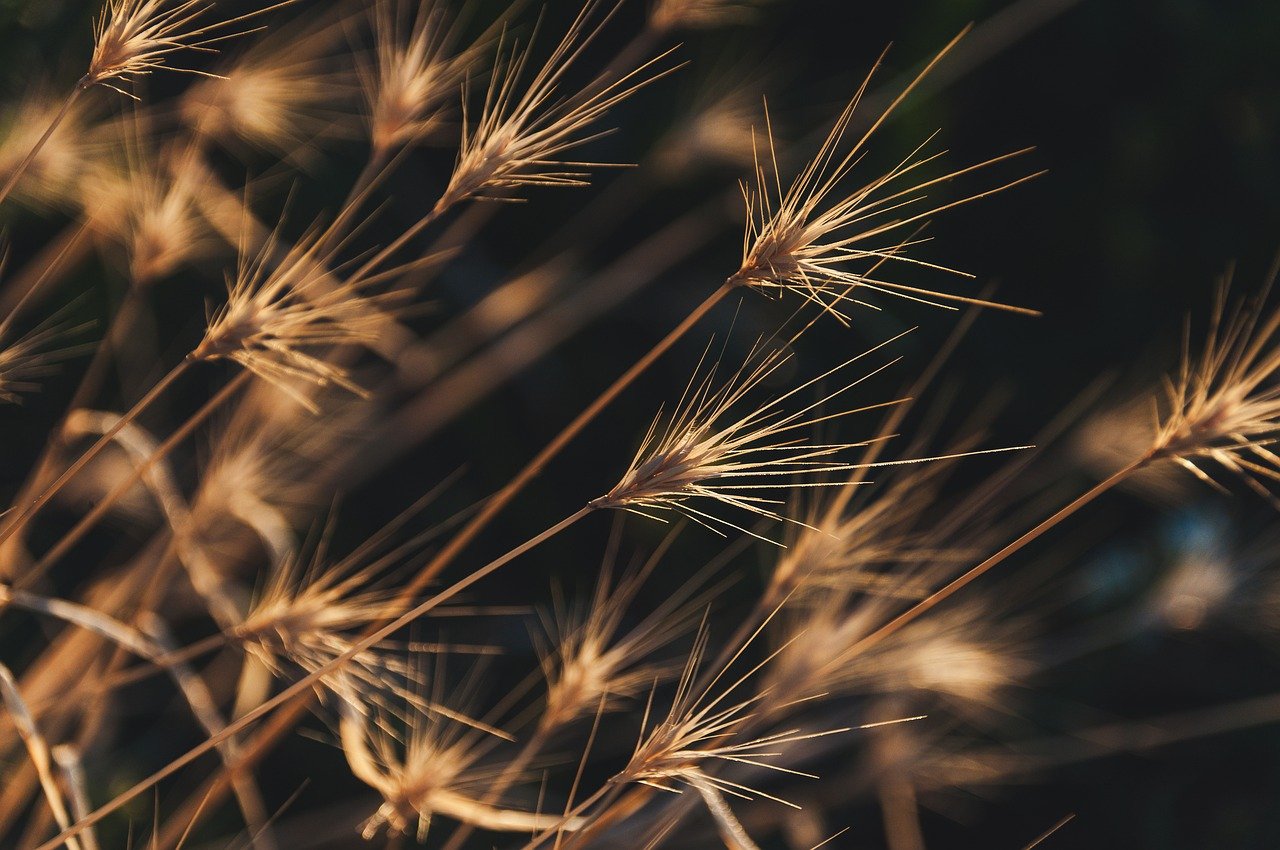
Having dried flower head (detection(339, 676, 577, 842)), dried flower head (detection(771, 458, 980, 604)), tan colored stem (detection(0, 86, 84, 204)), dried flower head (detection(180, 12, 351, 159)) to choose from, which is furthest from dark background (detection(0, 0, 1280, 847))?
tan colored stem (detection(0, 86, 84, 204))

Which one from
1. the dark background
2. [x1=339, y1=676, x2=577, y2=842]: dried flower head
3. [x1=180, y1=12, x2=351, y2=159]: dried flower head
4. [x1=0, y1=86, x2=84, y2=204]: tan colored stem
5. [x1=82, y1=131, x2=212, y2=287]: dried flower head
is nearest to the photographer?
[x1=0, y1=86, x2=84, y2=204]: tan colored stem

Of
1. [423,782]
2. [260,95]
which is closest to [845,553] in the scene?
[423,782]

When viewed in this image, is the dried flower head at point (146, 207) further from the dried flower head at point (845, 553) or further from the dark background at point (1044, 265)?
the dried flower head at point (845, 553)

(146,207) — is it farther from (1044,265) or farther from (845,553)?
(1044,265)

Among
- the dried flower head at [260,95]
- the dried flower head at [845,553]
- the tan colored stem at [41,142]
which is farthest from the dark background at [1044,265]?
the tan colored stem at [41,142]

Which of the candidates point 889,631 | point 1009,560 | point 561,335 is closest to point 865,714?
point 1009,560

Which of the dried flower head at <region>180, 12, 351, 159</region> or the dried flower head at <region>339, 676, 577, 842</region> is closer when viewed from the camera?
the dried flower head at <region>339, 676, 577, 842</region>

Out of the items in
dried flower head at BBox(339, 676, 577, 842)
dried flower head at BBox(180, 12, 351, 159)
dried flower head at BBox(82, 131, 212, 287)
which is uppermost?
dried flower head at BBox(180, 12, 351, 159)

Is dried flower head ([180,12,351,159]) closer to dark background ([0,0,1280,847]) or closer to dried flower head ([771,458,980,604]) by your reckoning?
dark background ([0,0,1280,847])

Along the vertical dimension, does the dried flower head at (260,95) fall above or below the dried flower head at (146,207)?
above
